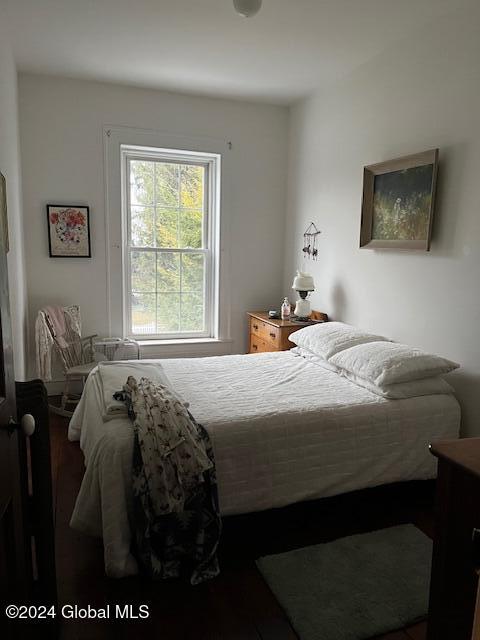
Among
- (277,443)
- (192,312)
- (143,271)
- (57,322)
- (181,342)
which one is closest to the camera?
(277,443)

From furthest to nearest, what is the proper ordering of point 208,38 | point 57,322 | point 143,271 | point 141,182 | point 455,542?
point 143,271, point 141,182, point 57,322, point 208,38, point 455,542

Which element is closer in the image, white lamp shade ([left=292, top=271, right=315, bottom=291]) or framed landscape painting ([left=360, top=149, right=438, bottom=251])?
framed landscape painting ([left=360, top=149, right=438, bottom=251])

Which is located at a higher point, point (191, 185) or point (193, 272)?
point (191, 185)

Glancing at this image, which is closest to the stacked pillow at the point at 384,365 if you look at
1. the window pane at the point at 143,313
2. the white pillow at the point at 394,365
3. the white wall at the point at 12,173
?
the white pillow at the point at 394,365

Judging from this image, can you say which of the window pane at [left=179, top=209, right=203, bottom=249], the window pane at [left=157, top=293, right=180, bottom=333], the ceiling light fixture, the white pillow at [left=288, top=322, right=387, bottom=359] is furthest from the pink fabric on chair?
the ceiling light fixture

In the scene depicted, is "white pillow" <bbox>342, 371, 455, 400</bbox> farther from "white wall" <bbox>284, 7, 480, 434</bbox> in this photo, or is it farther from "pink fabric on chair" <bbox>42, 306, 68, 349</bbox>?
"pink fabric on chair" <bbox>42, 306, 68, 349</bbox>

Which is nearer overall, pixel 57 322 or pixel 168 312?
pixel 57 322

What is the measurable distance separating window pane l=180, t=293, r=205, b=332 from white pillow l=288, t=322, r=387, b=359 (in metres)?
1.37

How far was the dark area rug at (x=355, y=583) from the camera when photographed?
5.70ft

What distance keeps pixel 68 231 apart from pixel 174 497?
2885 mm

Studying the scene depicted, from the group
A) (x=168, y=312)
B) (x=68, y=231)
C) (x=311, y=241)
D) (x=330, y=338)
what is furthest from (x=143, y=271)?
(x=330, y=338)

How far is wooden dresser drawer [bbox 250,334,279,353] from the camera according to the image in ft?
13.4

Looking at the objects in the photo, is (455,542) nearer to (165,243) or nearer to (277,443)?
(277,443)

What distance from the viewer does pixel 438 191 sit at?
2805 millimetres
